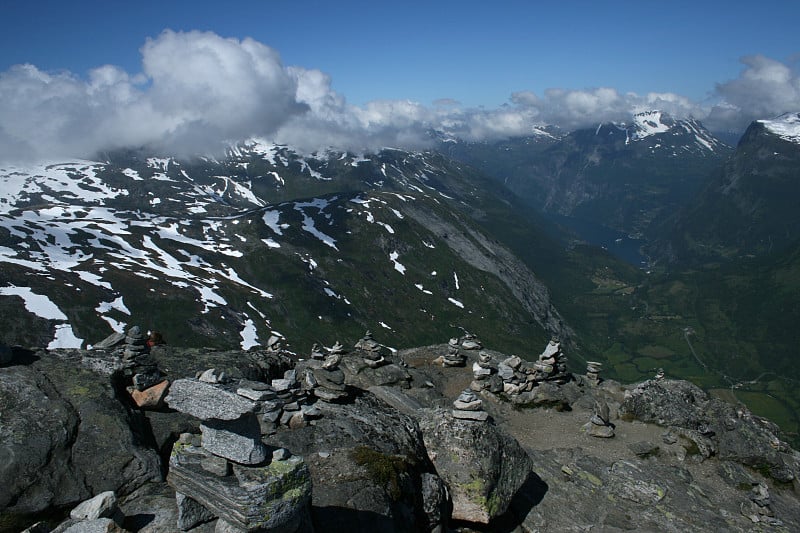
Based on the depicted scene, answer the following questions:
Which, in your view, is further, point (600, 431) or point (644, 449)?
point (600, 431)

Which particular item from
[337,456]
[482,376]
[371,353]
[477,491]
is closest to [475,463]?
[477,491]

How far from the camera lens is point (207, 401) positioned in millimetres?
12453

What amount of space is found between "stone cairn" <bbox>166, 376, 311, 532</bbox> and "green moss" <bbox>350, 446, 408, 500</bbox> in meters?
4.10

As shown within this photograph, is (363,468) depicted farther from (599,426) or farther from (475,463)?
(599,426)

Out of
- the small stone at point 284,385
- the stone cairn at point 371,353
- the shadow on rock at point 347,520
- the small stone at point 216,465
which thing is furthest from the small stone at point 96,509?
the stone cairn at point 371,353

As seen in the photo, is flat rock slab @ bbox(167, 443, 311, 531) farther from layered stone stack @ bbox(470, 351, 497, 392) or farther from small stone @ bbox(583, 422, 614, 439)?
layered stone stack @ bbox(470, 351, 497, 392)

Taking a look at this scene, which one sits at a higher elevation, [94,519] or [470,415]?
[94,519]

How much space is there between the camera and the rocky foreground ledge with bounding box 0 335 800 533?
12.6 m

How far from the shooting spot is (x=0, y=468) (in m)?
14.0

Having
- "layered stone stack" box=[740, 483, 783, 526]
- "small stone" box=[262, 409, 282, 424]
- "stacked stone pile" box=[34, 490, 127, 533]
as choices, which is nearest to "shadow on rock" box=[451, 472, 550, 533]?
"small stone" box=[262, 409, 282, 424]

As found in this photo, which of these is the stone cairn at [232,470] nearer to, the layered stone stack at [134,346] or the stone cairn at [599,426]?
the layered stone stack at [134,346]

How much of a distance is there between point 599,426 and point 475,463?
1755cm

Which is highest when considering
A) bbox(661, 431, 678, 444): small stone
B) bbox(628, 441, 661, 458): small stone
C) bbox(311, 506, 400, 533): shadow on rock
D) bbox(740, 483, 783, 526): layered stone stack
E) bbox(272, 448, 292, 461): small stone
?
bbox(272, 448, 292, 461): small stone

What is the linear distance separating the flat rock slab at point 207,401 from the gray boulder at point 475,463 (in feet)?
37.8
